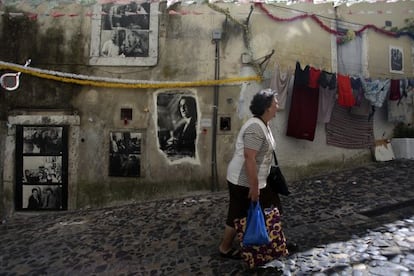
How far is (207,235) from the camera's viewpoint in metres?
4.28

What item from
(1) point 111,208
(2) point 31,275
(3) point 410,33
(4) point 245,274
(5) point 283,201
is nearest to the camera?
(4) point 245,274

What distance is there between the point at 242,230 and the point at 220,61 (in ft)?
14.8

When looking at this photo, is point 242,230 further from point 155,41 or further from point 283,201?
point 155,41

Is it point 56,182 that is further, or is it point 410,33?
point 410,33

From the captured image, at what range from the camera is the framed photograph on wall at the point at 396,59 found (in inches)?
322

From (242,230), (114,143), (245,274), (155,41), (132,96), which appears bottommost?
(245,274)

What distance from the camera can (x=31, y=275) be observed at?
352 cm

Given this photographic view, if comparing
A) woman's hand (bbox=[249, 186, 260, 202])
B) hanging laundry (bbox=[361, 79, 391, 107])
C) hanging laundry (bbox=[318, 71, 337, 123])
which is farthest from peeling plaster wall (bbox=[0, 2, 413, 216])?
woman's hand (bbox=[249, 186, 260, 202])

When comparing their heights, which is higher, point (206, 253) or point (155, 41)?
point (155, 41)

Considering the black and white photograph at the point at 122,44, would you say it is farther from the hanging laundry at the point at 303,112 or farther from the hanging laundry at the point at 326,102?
the hanging laundry at the point at 326,102

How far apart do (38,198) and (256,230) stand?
5.34 m

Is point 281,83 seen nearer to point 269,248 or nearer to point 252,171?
point 252,171

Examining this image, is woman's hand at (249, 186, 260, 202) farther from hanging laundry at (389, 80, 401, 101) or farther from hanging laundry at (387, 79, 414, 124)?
hanging laundry at (387, 79, 414, 124)

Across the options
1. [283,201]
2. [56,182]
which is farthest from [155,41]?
[283,201]
